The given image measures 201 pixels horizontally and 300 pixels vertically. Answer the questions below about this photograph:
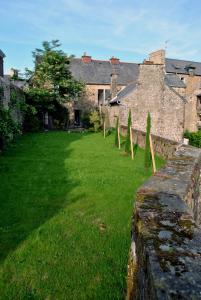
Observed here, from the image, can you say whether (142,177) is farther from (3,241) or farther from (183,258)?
(183,258)

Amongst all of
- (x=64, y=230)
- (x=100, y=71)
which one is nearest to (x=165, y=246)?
(x=64, y=230)

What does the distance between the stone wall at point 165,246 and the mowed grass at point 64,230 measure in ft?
4.60

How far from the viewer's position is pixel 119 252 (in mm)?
5488

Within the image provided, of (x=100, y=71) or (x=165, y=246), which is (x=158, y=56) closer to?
(x=100, y=71)

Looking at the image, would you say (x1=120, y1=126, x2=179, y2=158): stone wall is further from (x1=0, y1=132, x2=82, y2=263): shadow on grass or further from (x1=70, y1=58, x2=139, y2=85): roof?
(x1=70, y1=58, x2=139, y2=85): roof

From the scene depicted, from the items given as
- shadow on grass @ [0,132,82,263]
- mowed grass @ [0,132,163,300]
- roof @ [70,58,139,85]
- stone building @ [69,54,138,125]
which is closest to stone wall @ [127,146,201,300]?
mowed grass @ [0,132,163,300]

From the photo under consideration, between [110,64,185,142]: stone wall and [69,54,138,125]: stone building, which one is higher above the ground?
[69,54,138,125]: stone building

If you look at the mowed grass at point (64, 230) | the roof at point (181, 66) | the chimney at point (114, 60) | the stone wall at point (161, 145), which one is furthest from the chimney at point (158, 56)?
the mowed grass at point (64, 230)

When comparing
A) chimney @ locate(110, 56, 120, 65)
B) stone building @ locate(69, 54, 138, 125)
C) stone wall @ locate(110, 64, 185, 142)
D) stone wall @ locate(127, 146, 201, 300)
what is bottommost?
stone wall @ locate(127, 146, 201, 300)

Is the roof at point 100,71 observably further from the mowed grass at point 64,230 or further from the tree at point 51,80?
the mowed grass at point 64,230

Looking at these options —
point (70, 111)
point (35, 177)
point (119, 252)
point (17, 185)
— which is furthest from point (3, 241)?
point (70, 111)

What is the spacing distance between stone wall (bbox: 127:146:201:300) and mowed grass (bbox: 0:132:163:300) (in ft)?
4.60

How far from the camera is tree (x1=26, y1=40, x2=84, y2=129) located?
3183cm

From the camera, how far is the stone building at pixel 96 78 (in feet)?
134
